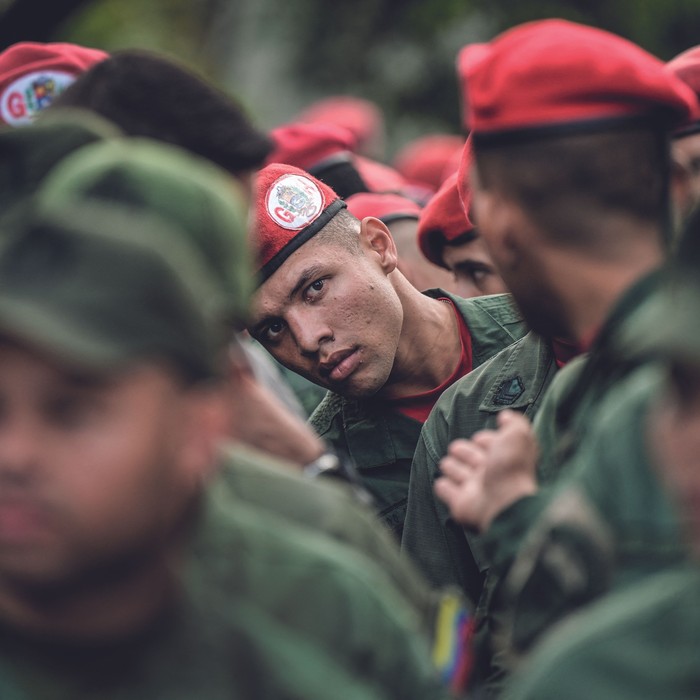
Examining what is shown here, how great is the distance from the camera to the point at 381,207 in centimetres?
570

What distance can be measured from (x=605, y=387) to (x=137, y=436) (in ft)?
3.19

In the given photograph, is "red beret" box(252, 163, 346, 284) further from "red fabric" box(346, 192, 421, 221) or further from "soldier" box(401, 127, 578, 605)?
"red fabric" box(346, 192, 421, 221)

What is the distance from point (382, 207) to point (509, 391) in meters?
2.20

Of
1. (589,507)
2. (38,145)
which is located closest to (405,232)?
(38,145)

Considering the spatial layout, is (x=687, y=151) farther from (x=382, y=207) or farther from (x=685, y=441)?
(x=685, y=441)

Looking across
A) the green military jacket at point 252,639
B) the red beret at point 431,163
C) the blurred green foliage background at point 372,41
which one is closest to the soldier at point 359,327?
the green military jacket at point 252,639

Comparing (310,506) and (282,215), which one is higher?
(310,506)

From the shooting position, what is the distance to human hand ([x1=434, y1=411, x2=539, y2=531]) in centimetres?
244

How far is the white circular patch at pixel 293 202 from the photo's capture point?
4230 millimetres

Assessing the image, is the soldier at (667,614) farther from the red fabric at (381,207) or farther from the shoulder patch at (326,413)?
the red fabric at (381,207)

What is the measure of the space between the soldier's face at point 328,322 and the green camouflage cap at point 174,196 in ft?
7.26

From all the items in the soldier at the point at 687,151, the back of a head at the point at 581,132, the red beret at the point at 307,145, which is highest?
the back of a head at the point at 581,132

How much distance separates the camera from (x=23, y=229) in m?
1.69

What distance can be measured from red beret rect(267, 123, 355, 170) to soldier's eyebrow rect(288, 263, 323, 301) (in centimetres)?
198
